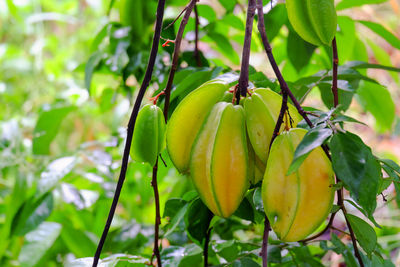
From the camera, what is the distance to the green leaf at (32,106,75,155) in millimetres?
1034

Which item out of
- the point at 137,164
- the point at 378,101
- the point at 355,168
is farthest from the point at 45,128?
the point at 355,168

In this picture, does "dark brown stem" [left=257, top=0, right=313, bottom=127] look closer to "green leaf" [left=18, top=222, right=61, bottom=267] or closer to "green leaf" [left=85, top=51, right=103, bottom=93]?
"green leaf" [left=85, top=51, right=103, bottom=93]

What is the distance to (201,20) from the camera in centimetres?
92

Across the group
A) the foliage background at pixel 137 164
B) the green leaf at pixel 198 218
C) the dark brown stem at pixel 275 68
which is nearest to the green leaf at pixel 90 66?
the foliage background at pixel 137 164

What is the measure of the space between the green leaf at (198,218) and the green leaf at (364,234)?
7.0 inches

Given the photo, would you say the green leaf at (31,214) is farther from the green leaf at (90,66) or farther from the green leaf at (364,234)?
the green leaf at (364,234)

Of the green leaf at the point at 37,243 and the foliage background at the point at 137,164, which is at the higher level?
the foliage background at the point at 137,164

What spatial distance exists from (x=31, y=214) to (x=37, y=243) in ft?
0.29

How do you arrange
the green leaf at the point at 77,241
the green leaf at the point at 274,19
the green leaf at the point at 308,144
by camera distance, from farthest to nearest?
the green leaf at the point at 77,241, the green leaf at the point at 274,19, the green leaf at the point at 308,144

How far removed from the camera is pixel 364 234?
444 mm

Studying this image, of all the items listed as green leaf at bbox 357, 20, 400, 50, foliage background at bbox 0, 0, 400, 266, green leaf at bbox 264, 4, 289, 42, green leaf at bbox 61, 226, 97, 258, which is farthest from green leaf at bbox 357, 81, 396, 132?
green leaf at bbox 61, 226, 97, 258

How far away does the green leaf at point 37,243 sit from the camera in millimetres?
878

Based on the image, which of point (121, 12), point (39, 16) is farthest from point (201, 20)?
point (39, 16)

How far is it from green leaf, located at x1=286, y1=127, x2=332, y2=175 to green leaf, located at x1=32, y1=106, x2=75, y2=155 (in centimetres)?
80
